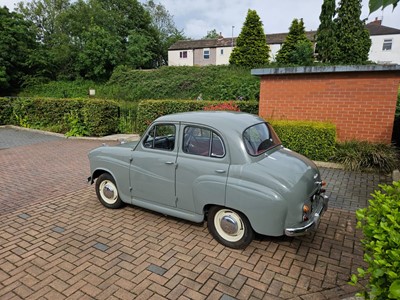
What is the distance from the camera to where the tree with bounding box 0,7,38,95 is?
28.3 m

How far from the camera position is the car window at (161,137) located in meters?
3.86

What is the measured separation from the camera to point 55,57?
1304 inches

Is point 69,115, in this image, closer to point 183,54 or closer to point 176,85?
point 176,85

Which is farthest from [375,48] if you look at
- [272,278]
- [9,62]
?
[9,62]

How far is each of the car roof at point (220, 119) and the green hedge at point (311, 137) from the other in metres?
3.58

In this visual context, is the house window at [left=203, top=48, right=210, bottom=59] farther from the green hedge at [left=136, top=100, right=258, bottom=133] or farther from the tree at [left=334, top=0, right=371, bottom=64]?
the green hedge at [left=136, top=100, right=258, bottom=133]

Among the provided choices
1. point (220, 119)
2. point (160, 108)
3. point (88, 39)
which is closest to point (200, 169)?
point (220, 119)

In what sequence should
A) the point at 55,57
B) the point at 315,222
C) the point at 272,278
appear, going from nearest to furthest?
the point at 272,278, the point at 315,222, the point at 55,57

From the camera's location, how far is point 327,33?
20859 millimetres

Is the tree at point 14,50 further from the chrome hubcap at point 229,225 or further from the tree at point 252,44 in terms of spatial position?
the chrome hubcap at point 229,225

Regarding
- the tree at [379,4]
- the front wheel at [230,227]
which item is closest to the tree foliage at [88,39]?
the front wheel at [230,227]

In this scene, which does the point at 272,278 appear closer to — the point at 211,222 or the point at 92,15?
the point at 211,222

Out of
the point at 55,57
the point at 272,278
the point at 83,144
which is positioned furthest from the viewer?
the point at 55,57

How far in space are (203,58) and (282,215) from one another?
3827 centimetres
